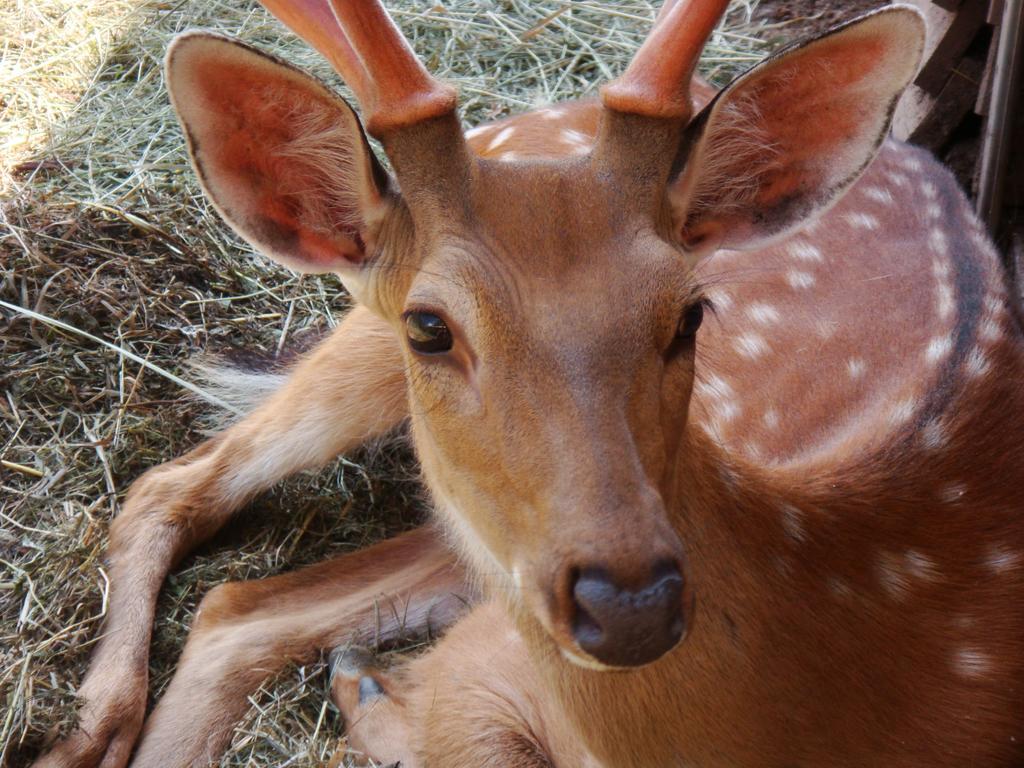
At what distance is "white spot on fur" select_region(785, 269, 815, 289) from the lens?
3.70 meters

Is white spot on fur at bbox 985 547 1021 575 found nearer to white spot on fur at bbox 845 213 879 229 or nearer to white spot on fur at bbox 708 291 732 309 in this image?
white spot on fur at bbox 708 291 732 309

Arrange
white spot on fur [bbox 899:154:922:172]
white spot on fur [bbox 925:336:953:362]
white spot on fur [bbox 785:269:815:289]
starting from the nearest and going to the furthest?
1. white spot on fur [bbox 925:336:953:362]
2. white spot on fur [bbox 785:269:815:289]
3. white spot on fur [bbox 899:154:922:172]

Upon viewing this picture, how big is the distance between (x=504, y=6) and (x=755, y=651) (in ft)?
14.1

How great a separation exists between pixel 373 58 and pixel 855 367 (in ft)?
5.58

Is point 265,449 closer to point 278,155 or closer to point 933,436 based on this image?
point 278,155

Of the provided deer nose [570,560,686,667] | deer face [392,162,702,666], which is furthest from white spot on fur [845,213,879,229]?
deer nose [570,560,686,667]

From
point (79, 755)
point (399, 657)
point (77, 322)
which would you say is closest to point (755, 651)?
point (399, 657)

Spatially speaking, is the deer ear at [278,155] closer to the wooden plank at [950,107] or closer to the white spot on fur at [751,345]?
the white spot on fur at [751,345]

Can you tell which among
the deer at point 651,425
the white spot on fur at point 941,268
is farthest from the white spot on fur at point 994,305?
the white spot on fur at point 941,268

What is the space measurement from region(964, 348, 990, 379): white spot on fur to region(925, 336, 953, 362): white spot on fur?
58 mm

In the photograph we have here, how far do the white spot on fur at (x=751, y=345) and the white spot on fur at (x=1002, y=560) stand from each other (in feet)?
3.11

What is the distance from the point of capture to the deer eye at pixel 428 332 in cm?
227

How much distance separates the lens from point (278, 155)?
8.18 ft

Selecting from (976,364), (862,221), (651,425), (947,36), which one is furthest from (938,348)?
(947,36)
